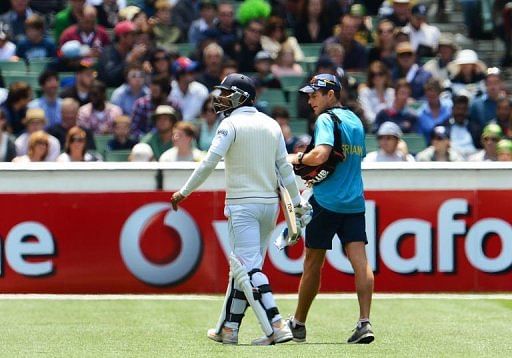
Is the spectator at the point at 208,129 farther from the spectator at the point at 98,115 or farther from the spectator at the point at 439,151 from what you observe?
the spectator at the point at 439,151

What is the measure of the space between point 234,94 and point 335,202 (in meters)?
1.10

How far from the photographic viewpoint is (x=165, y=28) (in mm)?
18984

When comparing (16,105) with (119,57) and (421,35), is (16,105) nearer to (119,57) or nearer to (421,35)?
(119,57)

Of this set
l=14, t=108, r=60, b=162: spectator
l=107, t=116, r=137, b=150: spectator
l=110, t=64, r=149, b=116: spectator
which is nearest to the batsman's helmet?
l=14, t=108, r=60, b=162: spectator

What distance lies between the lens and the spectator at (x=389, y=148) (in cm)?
1488

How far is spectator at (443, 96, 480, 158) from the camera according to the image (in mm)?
17016

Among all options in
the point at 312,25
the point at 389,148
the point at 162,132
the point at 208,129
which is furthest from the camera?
the point at 312,25

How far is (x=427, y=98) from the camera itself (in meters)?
17.4

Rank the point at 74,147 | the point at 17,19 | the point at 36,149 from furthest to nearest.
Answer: the point at 17,19 → the point at 74,147 → the point at 36,149

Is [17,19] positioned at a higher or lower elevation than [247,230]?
higher

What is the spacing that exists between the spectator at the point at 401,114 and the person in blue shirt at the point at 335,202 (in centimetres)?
727

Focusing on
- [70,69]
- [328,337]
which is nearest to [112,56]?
[70,69]

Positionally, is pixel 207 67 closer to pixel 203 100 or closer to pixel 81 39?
pixel 203 100

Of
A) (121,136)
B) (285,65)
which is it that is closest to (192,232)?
(121,136)
